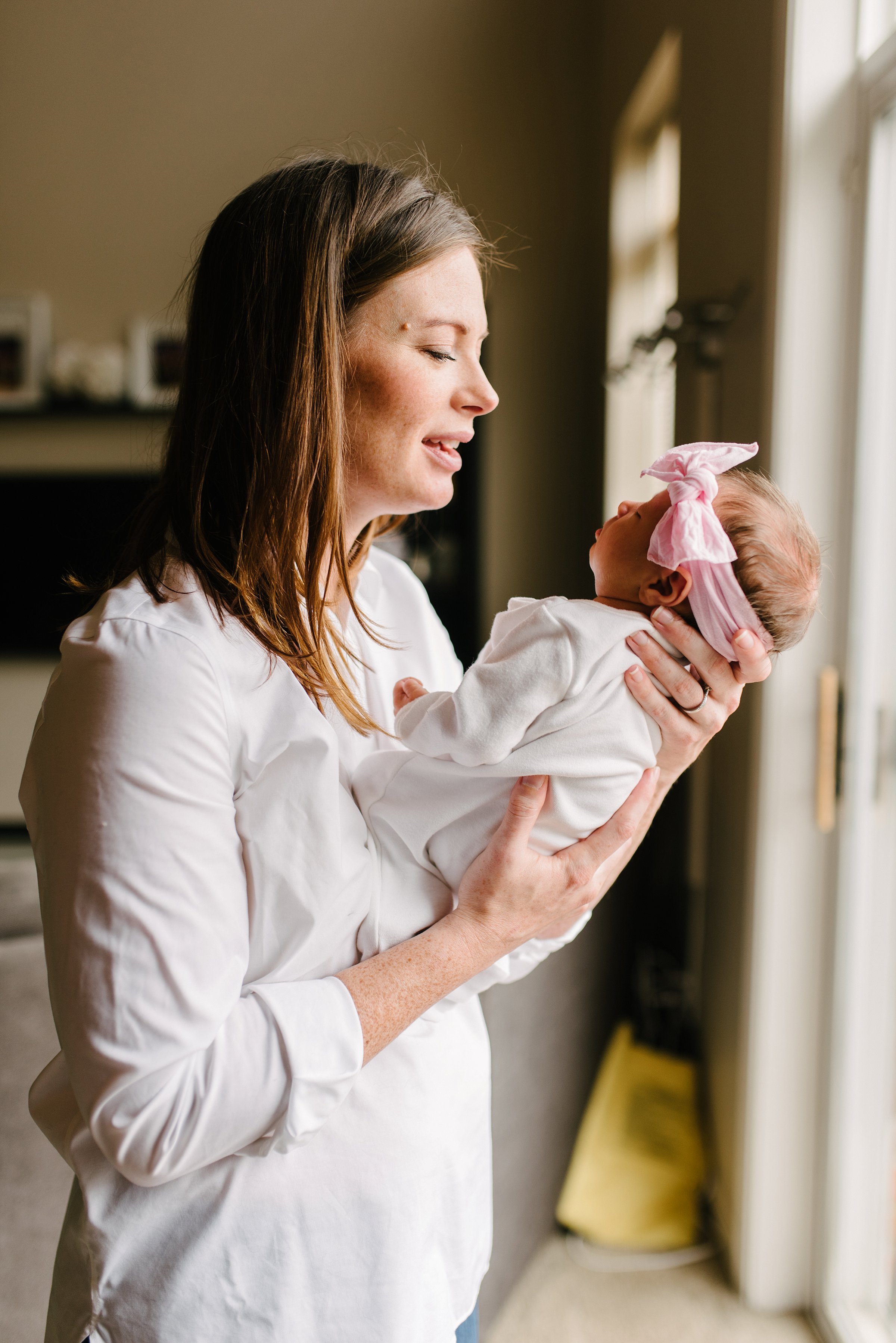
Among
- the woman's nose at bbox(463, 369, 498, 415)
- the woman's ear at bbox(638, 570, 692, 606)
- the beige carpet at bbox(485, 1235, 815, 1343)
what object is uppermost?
the woman's nose at bbox(463, 369, 498, 415)

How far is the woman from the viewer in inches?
27.2

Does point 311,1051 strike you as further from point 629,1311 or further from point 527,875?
point 629,1311

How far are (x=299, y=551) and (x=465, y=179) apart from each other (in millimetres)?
3524

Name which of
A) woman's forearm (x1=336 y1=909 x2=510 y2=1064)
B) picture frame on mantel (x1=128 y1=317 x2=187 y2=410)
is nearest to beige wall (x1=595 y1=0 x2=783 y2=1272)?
woman's forearm (x1=336 y1=909 x2=510 y2=1064)

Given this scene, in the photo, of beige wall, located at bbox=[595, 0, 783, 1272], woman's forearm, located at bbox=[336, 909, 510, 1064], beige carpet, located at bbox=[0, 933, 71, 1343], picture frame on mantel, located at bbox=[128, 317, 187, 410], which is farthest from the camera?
picture frame on mantel, located at bbox=[128, 317, 187, 410]

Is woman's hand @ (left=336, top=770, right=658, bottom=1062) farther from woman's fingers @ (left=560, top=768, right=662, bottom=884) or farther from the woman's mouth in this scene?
the woman's mouth

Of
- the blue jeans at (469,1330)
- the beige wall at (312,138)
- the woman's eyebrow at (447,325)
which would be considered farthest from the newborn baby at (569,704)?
the beige wall at (312,138)

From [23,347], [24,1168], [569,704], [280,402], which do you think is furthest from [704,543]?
[23,347]

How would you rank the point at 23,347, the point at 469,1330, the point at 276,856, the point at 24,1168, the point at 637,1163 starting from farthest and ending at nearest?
the point at 23,347 → the point at 637,1163 → the point at 24,1168 → the point at 469,1330 → the point at 276,856

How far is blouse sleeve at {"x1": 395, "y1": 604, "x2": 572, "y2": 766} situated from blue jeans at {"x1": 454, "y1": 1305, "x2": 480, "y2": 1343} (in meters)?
0.58

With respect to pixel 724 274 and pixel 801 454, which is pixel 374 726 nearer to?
pixel 801 454

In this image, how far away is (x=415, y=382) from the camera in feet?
3.00

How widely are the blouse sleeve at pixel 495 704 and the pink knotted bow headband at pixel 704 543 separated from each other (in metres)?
0.14

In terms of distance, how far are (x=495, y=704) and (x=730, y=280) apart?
5.26ft
